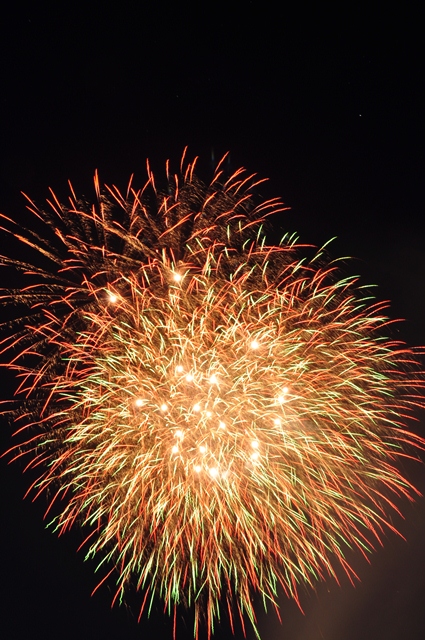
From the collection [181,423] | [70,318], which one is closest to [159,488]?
[181,423]

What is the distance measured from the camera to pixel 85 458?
4633 millimetres

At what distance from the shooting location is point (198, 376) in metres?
4.41

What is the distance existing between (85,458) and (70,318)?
1238 mm

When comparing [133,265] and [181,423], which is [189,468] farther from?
[133,265]

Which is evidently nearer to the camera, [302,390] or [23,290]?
[302,390]

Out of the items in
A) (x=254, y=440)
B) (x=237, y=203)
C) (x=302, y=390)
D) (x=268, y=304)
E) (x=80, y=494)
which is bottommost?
(x=80, y=494)

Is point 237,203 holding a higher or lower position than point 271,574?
higher

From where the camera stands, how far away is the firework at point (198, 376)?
448 centimetres

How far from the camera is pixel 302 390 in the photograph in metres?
4.52

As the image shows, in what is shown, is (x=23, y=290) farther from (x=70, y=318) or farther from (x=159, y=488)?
(x=159, y=488)

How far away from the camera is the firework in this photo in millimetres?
4484

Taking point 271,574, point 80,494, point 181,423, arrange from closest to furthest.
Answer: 1. point 181,423
2. point 80,494
3. point 271,574

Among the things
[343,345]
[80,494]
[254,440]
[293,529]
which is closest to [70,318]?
[80,494]

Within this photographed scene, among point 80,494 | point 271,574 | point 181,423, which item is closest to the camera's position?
point 181,423
